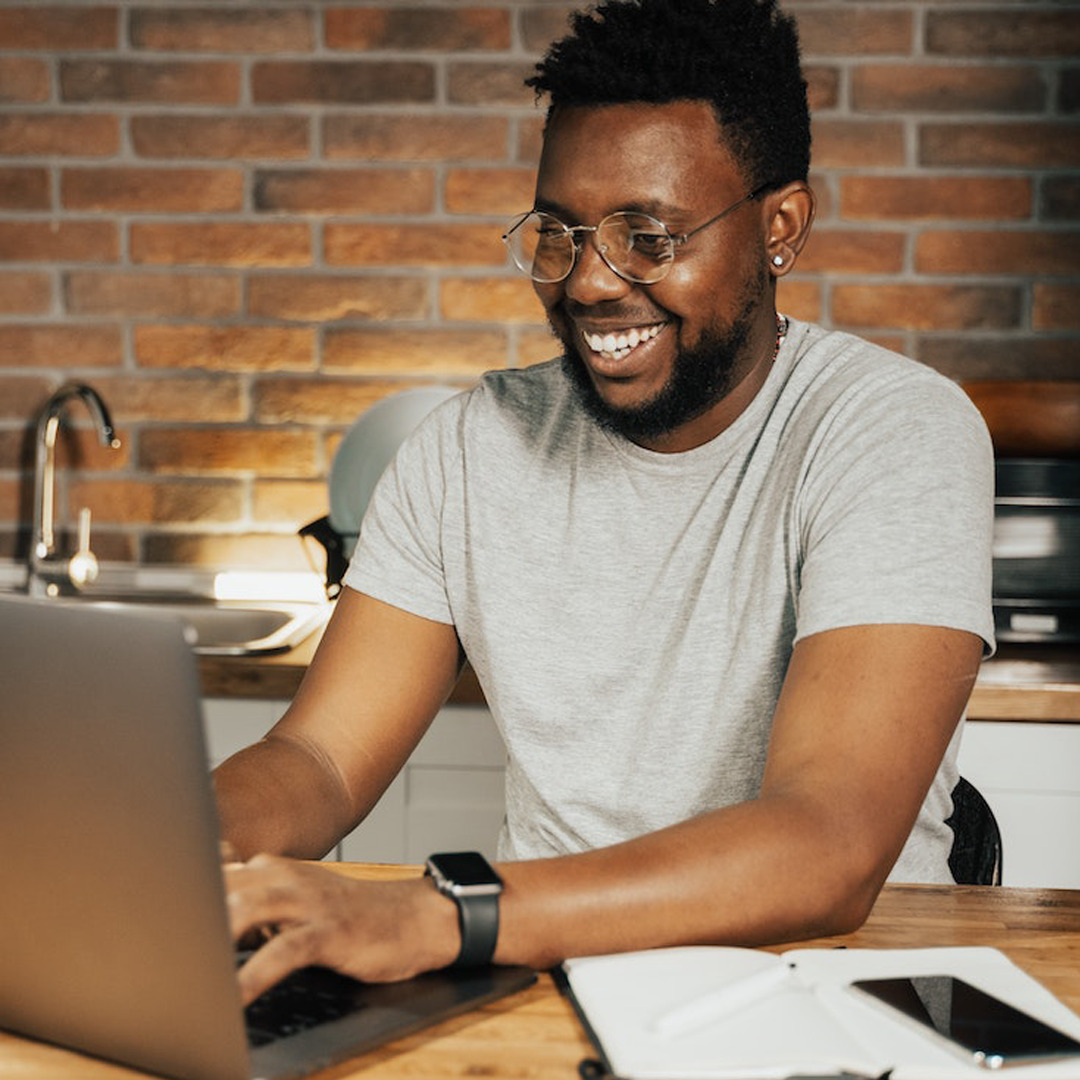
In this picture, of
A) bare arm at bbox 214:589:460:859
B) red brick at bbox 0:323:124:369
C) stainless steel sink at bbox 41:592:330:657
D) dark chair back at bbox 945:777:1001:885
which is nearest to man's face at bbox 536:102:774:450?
bare arm at bbox 214:589:460:859

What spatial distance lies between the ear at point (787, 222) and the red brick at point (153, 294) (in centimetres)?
125

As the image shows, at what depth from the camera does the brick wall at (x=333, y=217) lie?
2.35m

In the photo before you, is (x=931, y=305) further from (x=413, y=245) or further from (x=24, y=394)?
(x=24, y=394)

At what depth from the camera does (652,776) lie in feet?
4.34

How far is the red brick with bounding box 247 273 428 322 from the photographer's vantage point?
2.42 metres

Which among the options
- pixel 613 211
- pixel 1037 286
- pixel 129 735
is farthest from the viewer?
pixel 1037 286

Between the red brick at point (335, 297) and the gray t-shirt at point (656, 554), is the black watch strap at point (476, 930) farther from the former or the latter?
the red brick at point (335, 297)

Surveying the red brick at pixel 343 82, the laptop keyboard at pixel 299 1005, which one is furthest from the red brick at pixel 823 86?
the laptop keyboard at pixel 299 1005

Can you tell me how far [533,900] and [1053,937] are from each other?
372 millimetres

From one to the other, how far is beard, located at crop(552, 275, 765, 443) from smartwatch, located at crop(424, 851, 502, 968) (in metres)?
0.59

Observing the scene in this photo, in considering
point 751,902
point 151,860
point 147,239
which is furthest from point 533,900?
point 147,239

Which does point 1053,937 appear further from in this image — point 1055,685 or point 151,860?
point 1055,685

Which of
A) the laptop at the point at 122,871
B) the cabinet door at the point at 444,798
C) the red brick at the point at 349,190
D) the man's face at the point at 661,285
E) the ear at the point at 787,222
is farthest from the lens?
the red brick at the point at 349,190

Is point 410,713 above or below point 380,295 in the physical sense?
below
